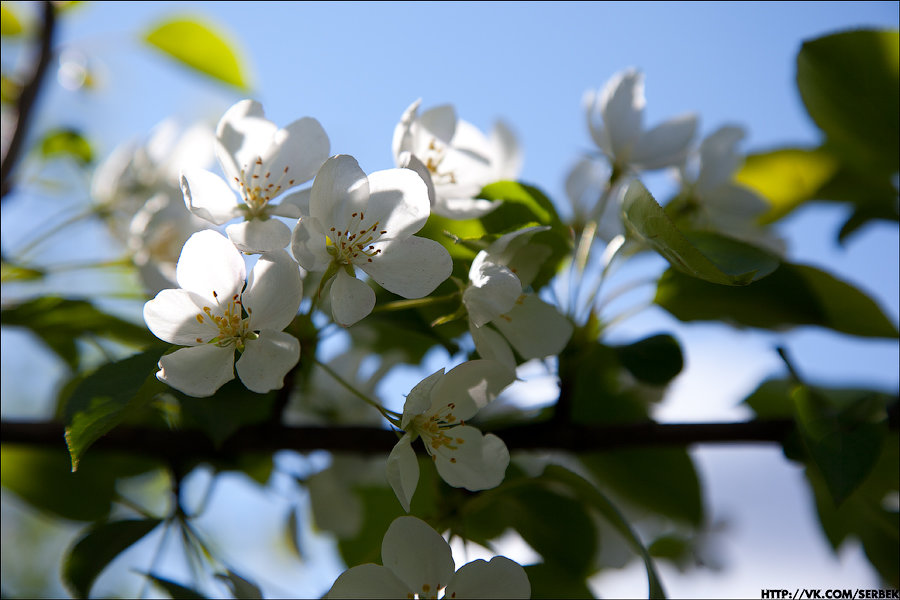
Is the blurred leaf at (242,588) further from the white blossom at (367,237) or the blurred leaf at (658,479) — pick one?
the blurred leaf at (658,479)

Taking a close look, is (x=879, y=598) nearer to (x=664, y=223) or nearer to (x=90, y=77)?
(x=664, y=223)

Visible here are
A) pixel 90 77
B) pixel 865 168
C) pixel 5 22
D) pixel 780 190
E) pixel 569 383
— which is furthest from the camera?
pixel 90 77

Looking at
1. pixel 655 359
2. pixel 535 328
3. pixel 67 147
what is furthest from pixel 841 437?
pixel 67 147

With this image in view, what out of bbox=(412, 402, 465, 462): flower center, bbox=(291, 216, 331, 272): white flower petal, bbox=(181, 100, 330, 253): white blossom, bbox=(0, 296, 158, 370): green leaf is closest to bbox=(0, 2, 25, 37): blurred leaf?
bbox=(0, 296, 158, 370): green leaf

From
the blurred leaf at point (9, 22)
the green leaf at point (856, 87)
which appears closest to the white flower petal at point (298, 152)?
the green leaf at point (856, 87)

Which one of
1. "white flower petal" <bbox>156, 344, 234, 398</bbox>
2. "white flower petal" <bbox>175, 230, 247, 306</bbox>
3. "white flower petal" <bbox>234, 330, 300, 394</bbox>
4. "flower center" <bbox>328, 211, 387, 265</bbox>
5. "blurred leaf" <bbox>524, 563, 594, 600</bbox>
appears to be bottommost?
"blurred leaf" <bbox>524, 563, 594, 600</bbox>

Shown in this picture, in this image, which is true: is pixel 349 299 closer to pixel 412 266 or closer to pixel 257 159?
pixel 412 266

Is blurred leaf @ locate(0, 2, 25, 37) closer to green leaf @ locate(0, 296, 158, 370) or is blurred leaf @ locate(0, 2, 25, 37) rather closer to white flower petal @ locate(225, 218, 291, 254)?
green leaf @ locate(0, 296, 158, 370)

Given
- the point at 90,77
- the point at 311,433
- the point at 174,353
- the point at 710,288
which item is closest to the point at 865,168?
the point at 710,288
